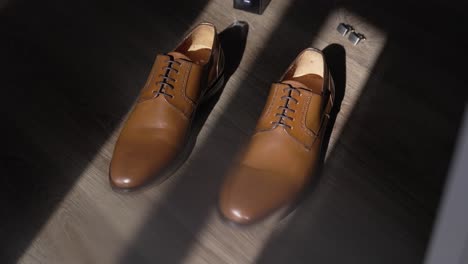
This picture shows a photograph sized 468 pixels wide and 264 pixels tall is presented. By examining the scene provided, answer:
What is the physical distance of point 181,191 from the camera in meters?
0.90

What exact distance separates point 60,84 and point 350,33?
761 millimetres

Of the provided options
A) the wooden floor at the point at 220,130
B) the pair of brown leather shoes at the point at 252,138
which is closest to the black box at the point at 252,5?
the wooden floor at the point at 220,130

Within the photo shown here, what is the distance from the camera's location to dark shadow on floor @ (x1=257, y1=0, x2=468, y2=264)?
83 centimetres

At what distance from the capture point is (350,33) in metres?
1.01

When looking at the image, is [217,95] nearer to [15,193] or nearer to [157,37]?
[157,37]

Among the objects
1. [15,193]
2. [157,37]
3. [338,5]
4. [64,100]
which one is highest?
[338,5]

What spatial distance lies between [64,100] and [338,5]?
757 mm

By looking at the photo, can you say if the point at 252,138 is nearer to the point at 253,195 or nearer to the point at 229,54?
the point at 253,195

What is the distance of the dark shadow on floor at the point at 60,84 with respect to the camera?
0.94 metres

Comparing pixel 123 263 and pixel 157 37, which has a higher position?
pixel 157 37

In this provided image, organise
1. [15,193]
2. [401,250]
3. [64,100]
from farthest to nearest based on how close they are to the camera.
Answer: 1. [64,100]
2. [15,193]
3. [401,250]

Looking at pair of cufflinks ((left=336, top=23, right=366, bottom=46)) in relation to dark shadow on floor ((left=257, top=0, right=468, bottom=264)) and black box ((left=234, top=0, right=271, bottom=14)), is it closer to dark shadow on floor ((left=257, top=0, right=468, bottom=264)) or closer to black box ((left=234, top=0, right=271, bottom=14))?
dark shadow on floor ((left=257, top=0, right=468, bottom=264))

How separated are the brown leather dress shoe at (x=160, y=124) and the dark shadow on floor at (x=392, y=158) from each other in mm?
290

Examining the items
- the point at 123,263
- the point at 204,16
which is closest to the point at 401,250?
the point at 123,263
